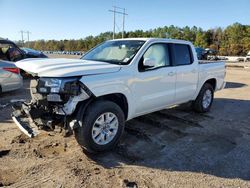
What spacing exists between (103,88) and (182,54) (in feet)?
8.75

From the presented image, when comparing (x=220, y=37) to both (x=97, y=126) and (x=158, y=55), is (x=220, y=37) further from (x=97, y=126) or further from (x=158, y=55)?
(x=97, y=126)

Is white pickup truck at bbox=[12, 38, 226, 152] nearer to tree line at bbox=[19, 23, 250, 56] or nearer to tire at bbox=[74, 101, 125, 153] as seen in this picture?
tire at bbox=[74, 101, 125, 153]

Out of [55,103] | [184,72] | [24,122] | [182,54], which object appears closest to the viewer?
[55,103]

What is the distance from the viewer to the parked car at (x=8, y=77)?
8188 mm

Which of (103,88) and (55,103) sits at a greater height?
(103,88)

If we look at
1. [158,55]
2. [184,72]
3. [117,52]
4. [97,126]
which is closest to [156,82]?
[158,55]

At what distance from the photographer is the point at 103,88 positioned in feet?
14.1

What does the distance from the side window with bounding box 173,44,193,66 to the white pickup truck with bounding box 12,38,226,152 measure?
0.08 ft

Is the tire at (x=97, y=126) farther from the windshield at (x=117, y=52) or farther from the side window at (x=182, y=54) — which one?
the side window at (x=182, y=54)

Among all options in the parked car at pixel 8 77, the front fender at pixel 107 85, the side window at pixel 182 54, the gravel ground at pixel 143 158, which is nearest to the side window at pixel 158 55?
the side window at pixel 182 54

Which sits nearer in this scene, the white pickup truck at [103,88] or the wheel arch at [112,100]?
the white pickup truck at [103,88]

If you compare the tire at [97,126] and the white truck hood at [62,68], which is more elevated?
the white truck hood at [62,68]

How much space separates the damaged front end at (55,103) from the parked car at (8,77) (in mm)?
4334

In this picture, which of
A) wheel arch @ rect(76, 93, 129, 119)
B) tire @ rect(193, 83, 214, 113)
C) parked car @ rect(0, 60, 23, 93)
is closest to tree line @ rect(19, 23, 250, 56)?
tire @ rect(193, 83, 214, 113)
